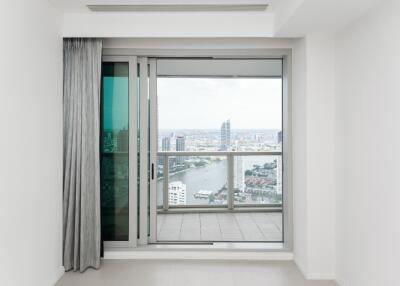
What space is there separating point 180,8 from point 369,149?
215cm

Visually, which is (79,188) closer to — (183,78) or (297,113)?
(297,113)

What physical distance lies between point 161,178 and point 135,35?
3.11 metres

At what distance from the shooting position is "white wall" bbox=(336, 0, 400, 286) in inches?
93.2

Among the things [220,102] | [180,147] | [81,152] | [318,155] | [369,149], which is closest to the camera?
[369,149]

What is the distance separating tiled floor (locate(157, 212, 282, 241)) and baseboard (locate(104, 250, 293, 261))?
2.01 feet

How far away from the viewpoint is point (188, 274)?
354 centimetres

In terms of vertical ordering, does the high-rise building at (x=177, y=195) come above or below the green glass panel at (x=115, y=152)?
below

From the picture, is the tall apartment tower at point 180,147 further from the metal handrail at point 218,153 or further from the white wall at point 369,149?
the white wall at point 369,149

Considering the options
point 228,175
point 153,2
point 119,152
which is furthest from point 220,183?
point 153,2

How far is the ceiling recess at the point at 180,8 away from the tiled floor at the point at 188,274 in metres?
2.62

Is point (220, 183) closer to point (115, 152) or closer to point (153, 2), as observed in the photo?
point (115, 152)

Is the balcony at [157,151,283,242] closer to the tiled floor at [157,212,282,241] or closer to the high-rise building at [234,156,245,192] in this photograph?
the high-rise building at [234,156,245,192]

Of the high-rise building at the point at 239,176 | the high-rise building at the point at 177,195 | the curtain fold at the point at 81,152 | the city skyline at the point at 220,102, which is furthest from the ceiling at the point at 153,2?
the high-rise building at the point at 177,195

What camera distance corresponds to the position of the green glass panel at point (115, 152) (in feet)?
12.9
